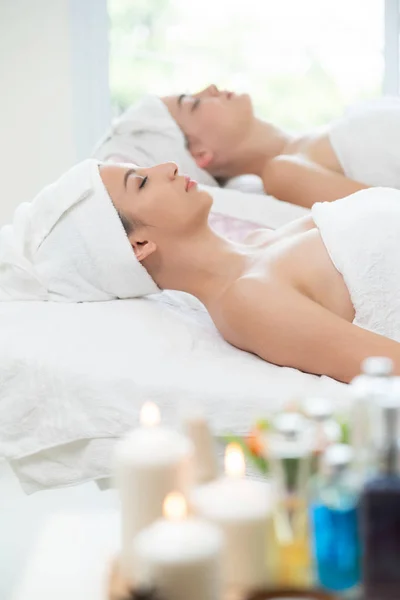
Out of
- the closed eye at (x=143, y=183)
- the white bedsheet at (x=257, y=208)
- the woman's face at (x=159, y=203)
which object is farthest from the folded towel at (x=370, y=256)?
the white bedsheet at (x=257, y=208)

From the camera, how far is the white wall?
3.38 m

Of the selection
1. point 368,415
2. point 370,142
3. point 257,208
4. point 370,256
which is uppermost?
point 368,415

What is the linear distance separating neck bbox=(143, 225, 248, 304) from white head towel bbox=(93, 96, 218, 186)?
2.55ft

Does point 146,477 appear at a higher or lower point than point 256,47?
higher

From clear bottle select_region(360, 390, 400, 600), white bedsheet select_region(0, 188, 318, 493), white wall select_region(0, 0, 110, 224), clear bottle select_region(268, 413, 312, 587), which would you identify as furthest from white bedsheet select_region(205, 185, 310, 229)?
clear bottle select_region(360, 390, 400, 600)

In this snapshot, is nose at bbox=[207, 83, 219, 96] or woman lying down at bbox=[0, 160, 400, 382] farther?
nose at bbox=[207, 83, 219, 96]

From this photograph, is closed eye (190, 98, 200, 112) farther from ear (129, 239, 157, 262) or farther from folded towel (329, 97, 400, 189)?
ear (129, 239, 157, 262)

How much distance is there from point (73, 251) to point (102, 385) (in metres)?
0.45

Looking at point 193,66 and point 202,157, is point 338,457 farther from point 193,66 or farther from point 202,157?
point 193,66

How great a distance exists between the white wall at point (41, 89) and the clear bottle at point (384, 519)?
2.76 m

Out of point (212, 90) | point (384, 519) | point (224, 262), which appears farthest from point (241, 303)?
point (212, 90)

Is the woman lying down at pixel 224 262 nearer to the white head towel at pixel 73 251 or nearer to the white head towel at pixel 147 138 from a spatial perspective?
the white head towel at pixel 73 251

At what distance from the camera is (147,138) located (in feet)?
9.24

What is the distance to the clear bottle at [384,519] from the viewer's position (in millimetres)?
810
